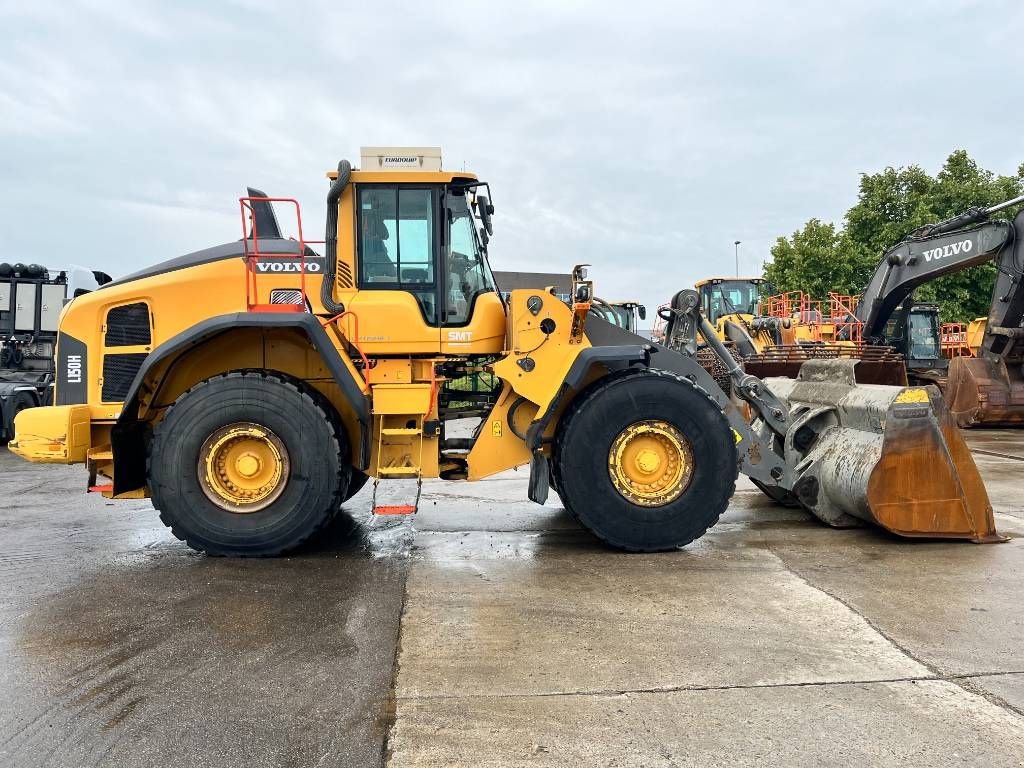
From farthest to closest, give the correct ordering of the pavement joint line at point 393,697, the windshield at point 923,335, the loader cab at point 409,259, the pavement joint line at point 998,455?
the windshield at point 923,335 → the pavement joint line at point 998,455 → the loader cab at point 409,259 → the pavement joint line at point 393,697

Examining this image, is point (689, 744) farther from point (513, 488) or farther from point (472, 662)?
point (513, 488)

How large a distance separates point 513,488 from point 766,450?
3.31m

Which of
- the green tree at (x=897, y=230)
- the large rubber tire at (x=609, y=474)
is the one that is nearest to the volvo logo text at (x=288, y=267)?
the large rubber tire at (x=609, y=474)

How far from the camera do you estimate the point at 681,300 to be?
19.6 feet

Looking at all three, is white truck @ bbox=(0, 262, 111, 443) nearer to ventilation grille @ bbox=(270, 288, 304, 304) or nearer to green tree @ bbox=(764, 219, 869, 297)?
ventilation grille @ bbox=(270, 288, 304, 304)

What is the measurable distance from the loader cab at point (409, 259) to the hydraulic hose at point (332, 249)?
1.8 inches

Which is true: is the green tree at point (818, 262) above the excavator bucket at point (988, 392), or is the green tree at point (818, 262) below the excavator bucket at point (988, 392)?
above

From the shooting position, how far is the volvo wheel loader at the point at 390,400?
198 inches

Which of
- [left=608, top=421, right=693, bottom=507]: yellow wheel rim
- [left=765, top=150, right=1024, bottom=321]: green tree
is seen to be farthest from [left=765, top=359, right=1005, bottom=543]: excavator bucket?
[left=765, top=150, right=1024, bottom=321]: green tree

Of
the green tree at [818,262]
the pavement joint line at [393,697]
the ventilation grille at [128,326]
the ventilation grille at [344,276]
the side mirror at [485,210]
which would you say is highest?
the green tree at [818,262]

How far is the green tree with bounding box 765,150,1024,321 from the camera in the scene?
Result: 89.8 ft

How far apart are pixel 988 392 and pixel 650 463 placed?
11466 millimetres

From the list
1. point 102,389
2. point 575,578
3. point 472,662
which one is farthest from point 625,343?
point 102,389

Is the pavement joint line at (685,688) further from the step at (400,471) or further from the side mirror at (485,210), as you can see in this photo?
the side mirror at (485,210)
